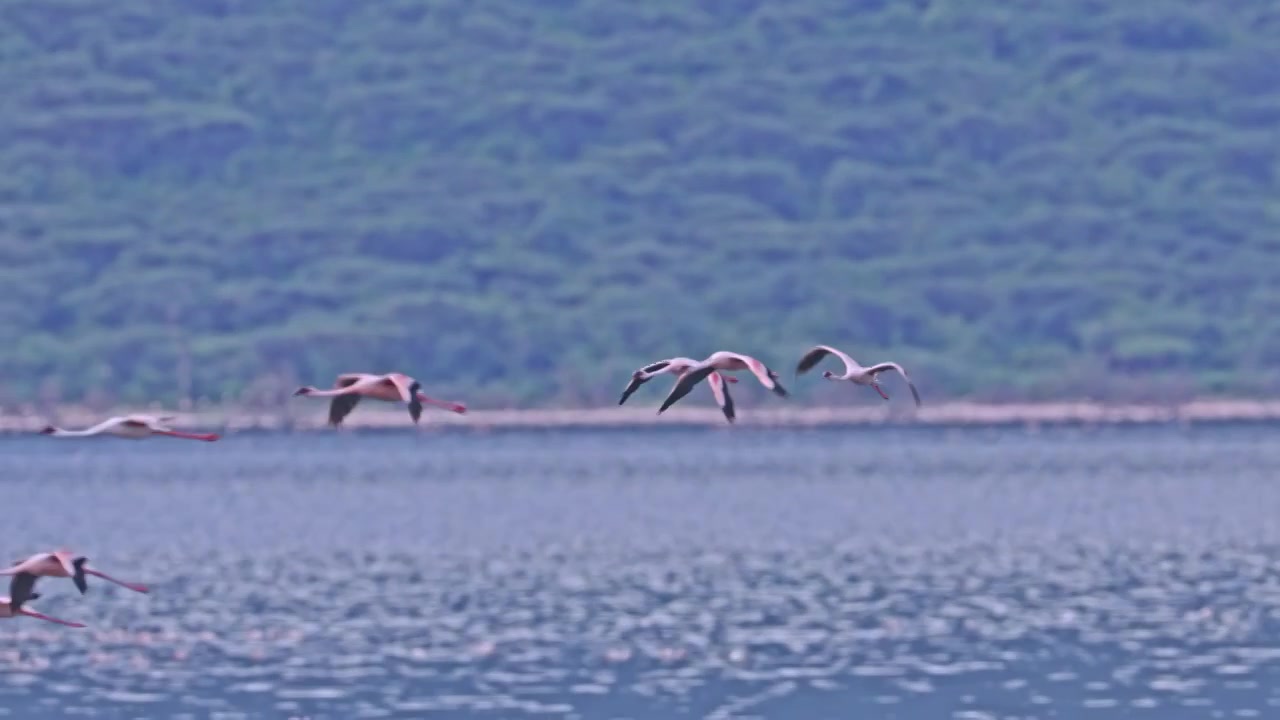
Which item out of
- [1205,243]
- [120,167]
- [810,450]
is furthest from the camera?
[120,167]

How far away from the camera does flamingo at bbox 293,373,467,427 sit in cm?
1518

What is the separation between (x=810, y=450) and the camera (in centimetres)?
11019

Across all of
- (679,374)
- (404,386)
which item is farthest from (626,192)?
(404,386)

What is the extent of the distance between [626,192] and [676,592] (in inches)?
4298

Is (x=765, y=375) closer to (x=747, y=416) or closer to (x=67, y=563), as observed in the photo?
(x=67, y=563)

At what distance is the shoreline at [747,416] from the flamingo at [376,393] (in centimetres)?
10259

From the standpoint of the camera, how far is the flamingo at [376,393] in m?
15.2

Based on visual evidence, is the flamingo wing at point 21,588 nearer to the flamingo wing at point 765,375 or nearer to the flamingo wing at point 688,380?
the flamingo wing at point 688,380

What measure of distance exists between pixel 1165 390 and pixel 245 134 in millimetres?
64158

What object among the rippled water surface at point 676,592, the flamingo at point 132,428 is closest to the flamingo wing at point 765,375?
the flamingo at point 132,428

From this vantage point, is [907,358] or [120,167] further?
[120,167]

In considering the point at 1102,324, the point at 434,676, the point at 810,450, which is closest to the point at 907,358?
the point at 1102,324

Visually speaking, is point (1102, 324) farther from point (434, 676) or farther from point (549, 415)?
point (434, 676)

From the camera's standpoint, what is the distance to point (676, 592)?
162ft
